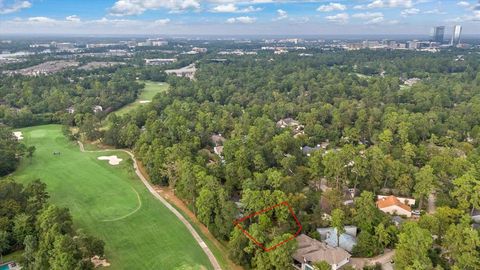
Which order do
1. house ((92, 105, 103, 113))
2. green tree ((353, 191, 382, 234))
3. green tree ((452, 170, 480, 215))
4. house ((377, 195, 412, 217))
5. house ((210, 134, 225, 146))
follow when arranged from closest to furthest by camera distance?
green tree ((353, 191, 382, 234)) < green tree ((452, 170, 480, 215)) < house ((377, 195, 412, 217)) < house ((210, 134, 225, 146)) < house ((92, 105, 103, 113))

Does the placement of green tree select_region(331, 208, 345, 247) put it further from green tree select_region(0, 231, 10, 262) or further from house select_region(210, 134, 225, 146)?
house select_region(210, 134, 225, 146)

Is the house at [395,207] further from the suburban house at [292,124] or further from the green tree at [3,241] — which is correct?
the green tree at [3,241]

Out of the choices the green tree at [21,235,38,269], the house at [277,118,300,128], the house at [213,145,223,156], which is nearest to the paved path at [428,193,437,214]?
the house at [213,145,223,156]

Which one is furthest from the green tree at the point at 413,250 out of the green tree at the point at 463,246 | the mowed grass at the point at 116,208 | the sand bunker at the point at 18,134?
the sand bunker at the point at 18,134

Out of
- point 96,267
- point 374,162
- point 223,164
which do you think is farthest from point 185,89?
point 96,267

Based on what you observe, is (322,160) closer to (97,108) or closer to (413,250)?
(413,250)

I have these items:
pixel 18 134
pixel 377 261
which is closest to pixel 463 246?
pixel 377 261
